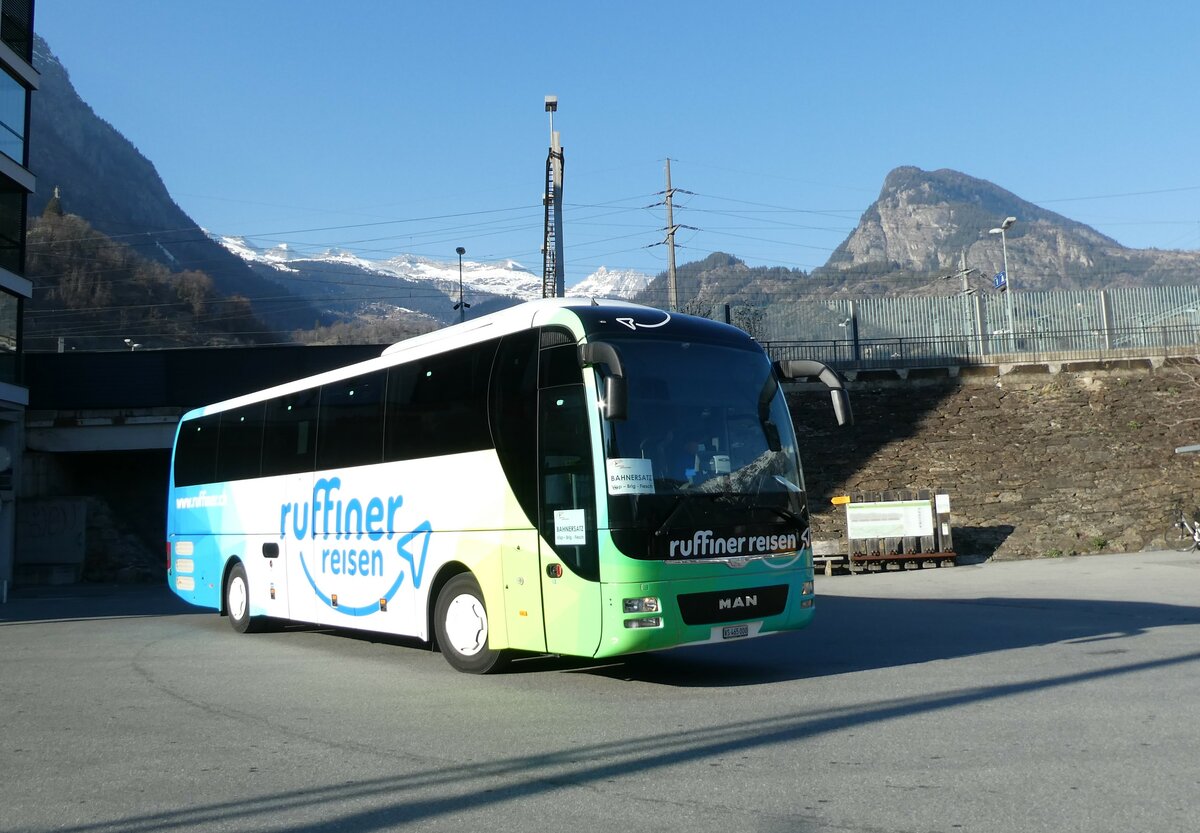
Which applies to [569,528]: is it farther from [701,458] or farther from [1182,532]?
[1182,532]

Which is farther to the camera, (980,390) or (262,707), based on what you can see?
(980,390)

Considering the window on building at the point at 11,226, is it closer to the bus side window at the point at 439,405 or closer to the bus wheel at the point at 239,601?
the bus wheel at the point at 239,601

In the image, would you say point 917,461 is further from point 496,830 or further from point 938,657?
point 496,830

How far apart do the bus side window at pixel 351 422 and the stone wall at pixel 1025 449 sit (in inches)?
792

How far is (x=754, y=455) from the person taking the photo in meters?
9.95

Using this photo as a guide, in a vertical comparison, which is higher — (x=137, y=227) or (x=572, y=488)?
(x=137, y=227)

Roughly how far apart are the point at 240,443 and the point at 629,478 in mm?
8464

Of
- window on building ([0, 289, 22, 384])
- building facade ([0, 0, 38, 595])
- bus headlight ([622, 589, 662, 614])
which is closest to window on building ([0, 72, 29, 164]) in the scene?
building facade ([0, 0, 38, 595])

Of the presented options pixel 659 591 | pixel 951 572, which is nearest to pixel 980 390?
pixel 951 572

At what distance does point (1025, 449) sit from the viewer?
106 feet

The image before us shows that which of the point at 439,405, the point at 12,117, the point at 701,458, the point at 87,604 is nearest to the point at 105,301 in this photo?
the point at 12,117

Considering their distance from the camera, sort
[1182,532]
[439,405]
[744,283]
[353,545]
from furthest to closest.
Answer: [744,283] < [1182,532] < [353,545] < [439,405]

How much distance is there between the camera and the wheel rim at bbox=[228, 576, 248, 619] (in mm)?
15328

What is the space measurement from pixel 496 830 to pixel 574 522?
415 centimetres
